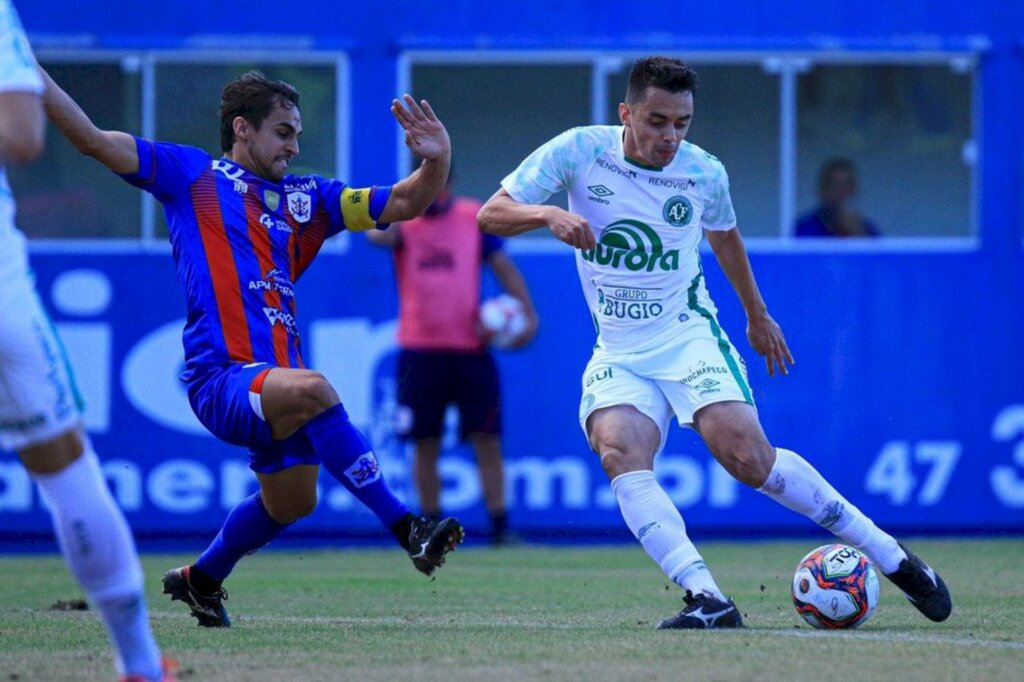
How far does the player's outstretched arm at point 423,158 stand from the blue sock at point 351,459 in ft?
2.93

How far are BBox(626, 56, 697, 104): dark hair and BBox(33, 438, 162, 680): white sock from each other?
3205 mm

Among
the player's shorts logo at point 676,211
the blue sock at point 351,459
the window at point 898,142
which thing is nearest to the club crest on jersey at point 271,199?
the blue sock at point 351,459

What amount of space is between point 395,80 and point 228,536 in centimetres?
654

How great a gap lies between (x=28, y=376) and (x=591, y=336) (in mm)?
8979

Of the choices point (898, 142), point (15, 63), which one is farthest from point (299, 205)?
point (898, 142)

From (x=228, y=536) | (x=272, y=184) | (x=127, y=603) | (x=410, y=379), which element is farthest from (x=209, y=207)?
(x=410, y=379)

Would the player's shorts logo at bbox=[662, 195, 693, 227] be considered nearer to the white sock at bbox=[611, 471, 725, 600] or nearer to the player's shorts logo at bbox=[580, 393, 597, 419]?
the player's shorts logo at bbox=[580, 393, 597, 419]

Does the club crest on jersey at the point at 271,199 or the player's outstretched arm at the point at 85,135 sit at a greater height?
the player's outstretched arm at the point at 85,135

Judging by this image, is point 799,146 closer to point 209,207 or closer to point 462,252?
point 462,252

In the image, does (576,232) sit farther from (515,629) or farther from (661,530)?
(515,629)

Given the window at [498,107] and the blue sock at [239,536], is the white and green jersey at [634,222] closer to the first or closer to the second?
the blue sock at [239,536]

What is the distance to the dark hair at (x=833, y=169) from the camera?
13.8m

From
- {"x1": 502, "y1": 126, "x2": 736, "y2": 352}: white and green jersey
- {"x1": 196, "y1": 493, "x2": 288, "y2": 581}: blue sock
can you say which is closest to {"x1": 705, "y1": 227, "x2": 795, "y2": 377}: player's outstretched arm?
{"x1": 502, "y1": 126, "x2": 736, "y2": 352}: white and green jersey

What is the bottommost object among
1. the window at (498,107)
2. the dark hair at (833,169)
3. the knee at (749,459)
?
the knee at (749,459)
